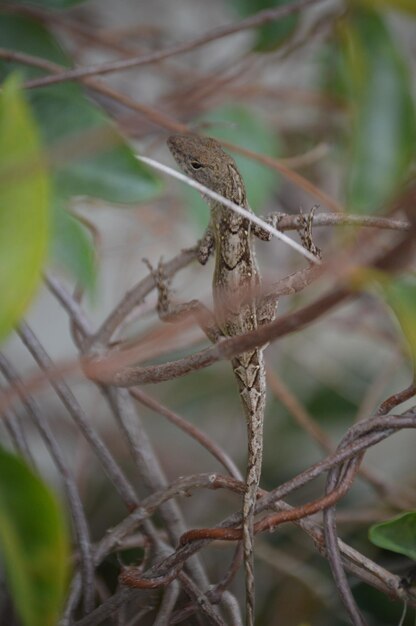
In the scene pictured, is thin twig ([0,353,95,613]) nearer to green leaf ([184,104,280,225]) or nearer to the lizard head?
the lizard head

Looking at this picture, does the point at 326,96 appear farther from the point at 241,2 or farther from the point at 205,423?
the point at 205,423

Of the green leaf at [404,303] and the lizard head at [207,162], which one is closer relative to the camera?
the green leaf at [404,303]

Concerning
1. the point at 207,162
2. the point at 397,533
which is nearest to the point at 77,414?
the point at 397,533

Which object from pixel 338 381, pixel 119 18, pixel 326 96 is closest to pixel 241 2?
pixel 326 96

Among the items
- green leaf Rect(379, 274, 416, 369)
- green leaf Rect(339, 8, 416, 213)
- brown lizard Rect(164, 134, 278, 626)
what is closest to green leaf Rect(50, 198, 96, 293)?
brown lizard Rect(164, 134, 278, 626)

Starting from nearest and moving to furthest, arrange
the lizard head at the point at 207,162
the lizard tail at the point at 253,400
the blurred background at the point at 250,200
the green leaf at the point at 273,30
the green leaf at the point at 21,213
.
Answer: the green leaf at the point at 21,213, the lizard tail at the point at 253,400, the blurred background at the point at 250,200, the lizard head at the point at 207,162, the green leaf at the point at 273,30

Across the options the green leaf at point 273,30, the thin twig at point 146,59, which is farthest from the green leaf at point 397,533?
the green leaf at point 273,30

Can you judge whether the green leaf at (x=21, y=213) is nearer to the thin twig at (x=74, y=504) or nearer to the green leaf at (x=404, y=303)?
the green leaf at (x=404, y=303)
